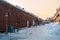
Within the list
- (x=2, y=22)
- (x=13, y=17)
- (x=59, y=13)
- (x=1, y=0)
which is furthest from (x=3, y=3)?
(x=59, y=13)

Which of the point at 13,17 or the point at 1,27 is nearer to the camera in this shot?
the point at 1,27

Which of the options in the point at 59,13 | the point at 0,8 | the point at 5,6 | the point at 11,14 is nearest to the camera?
the point at 0,8

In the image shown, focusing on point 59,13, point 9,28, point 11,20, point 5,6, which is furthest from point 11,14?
point 59,13

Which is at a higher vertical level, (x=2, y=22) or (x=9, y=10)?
(x=9, y=10)

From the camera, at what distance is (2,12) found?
2506 cm

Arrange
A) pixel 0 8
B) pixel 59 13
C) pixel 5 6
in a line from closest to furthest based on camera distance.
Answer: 1. pixel 0 8
2. pixel 5 6
3. pixel 59 13

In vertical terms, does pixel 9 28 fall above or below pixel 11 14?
below

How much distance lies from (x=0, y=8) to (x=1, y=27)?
265cm

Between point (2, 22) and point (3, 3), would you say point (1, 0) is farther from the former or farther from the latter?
point (2, 22)

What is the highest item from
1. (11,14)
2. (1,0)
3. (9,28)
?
(1,0)

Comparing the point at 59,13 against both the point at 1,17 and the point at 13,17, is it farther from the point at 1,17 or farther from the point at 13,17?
the point at 1,17

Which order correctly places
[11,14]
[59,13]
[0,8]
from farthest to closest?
[59,13] < [11,14] < [0,8]

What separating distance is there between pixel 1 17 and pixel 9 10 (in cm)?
282

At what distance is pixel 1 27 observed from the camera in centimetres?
2530
